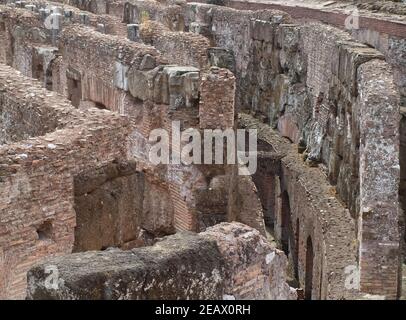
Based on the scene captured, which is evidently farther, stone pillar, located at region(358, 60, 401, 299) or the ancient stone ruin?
stone pillar, located at region(358, 60, 401, 299)

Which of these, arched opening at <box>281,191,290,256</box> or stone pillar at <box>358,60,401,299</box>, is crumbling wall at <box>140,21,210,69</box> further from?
arched opening at <box>281,191,290,256</box>

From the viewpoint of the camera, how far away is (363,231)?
1109 cm

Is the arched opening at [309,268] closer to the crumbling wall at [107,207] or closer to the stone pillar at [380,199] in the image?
the stone pillar at [380,199]

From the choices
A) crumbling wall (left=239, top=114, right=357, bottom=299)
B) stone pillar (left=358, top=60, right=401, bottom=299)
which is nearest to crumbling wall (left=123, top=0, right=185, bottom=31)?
crumbling wall (left=239, top=114, right=357, bottom=299)

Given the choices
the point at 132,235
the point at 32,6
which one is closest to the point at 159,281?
the point at 132,235

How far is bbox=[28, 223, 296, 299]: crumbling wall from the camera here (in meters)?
4.80

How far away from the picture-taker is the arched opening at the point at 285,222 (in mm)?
17891

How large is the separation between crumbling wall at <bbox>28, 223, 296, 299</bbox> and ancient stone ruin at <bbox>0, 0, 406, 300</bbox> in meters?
0.01

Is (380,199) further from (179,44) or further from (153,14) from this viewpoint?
(153,14)

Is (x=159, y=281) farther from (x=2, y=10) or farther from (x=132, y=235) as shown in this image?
(x=2, y=10)

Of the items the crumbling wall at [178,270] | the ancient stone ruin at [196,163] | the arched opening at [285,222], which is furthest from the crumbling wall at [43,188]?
the arched opening at [285,222]

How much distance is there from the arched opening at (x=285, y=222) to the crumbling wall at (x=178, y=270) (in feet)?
38.9

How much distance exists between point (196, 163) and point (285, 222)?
7853 mm

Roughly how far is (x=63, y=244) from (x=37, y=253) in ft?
1.08
